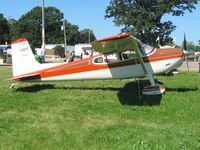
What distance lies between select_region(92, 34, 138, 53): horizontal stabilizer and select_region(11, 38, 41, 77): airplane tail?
3.01 metres

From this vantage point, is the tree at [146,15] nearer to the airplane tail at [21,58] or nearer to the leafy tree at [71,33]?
the airplane tail at [21,58]

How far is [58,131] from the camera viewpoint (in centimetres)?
812

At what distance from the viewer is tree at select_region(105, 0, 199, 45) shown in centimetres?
4828

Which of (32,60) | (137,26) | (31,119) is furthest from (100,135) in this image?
(137,26)

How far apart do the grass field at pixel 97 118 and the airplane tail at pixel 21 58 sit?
720 millimetres

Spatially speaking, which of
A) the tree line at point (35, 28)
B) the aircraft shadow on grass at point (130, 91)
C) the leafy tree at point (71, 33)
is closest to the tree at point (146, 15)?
the aircraft shadow on grass at point (130, 91)

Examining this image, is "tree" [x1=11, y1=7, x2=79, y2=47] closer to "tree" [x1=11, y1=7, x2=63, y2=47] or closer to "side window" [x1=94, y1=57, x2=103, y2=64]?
"tree" [x1=11, y1=7, x2=63, y2=47]

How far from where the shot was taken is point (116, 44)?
1263cm

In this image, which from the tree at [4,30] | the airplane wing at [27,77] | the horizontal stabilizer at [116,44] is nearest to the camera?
the horizontal stabilizer at [116,44]

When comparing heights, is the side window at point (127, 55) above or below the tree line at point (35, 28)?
below

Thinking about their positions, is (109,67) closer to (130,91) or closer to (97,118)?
(130,91)

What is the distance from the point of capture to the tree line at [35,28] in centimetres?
11812

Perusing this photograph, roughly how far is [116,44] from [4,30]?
112086 millimetres

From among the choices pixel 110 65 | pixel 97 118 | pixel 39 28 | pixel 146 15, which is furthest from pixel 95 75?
pixel 39 28
